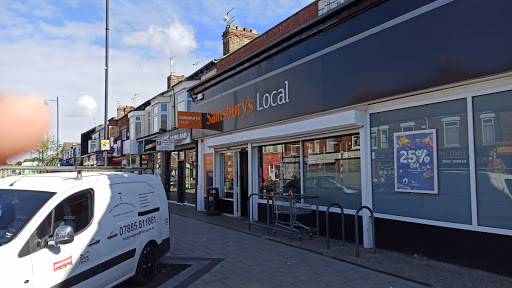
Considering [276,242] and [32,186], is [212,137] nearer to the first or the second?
[276,242]

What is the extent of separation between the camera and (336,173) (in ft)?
26.8

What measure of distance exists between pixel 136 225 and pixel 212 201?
737cm

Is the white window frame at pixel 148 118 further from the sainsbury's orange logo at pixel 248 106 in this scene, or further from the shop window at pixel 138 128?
the sainsbury's orange logo at pixel 248 106

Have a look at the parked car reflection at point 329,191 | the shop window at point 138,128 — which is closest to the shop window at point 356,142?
the parked car reflection at point 329,191

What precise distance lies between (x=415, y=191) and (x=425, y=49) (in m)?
2.42

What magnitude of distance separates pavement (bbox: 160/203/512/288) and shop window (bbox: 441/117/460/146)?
198 centimetres

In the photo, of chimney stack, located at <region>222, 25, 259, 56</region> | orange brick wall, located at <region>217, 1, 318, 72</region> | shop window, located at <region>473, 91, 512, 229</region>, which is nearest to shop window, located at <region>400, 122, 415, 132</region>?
shop window, located at <region>473, 91, 512, 229</region>

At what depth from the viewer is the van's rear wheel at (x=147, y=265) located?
5.26 meters

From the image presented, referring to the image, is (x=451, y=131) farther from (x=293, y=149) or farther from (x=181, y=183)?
(x=181, y=183)

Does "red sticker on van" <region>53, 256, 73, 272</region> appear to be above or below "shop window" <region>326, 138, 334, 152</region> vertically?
below

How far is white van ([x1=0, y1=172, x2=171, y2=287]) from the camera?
355cm

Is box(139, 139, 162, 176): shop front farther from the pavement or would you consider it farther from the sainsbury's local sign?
the pavement

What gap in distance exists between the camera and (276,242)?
7.86 meters

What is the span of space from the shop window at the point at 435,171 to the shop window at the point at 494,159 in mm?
189
